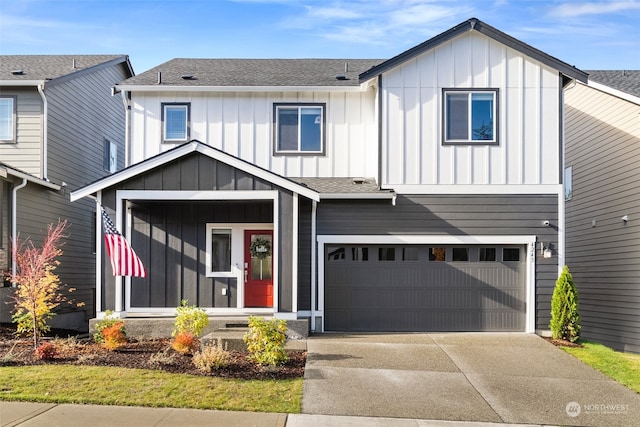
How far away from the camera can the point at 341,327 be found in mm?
13328

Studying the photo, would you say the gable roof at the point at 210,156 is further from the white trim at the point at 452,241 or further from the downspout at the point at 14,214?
the downspout at the point at 14,214

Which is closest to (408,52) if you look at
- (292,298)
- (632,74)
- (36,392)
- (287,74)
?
(287,74)

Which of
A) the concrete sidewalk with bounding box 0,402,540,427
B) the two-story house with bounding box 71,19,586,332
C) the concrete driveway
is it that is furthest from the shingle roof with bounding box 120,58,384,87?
the concrete sidewalk with bounding box 0,402,540,427

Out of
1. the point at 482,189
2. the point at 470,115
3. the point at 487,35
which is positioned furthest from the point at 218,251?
the point at 487,35

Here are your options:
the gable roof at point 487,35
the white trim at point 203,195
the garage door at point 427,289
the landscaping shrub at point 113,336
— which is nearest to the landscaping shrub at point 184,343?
the landscaping shrub at point 113,336

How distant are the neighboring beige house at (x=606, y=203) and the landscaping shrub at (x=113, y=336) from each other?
443 inches

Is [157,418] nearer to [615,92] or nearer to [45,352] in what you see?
[45,352]

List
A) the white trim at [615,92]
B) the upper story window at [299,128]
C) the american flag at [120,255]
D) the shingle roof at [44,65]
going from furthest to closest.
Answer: the shingle roof at [44,65], the upper story window at [299,128], the white trim at [615,92], the american flag at [120,255]

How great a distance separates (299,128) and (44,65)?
8.33 meters

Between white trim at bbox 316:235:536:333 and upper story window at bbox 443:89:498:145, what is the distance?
216 cm

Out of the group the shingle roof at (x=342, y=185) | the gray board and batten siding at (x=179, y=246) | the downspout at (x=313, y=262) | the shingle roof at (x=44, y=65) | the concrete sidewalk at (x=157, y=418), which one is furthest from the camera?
the shingle roof at (x=44, y=65)

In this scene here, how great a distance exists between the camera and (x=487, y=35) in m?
13.3

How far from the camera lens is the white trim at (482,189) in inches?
522

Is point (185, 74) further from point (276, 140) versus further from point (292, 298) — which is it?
point (292, 298)
